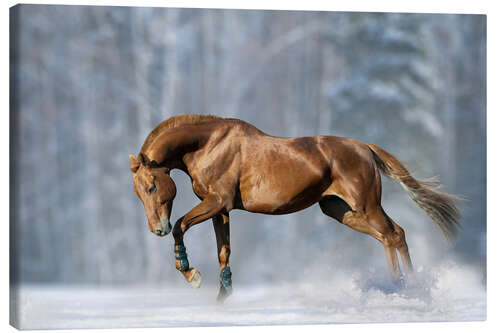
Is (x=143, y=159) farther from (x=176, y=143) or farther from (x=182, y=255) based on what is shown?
(x=182, y=255)

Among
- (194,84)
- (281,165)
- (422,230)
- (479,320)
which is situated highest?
(194,84)

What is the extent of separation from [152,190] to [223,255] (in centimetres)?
97

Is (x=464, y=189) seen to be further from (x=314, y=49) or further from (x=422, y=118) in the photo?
(x=314, y=49)

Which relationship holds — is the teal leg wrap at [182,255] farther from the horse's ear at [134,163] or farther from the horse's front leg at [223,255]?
the horse's ear at [134,163]

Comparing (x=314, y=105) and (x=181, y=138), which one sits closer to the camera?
(x=181, y=138)

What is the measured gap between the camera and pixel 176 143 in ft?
29.6

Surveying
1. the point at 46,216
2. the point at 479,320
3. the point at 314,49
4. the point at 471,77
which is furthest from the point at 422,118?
the point at 46,216

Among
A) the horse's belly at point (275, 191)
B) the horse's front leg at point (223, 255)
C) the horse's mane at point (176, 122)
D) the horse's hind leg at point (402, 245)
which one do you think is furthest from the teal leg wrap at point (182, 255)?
the horse's hind leg at point (402, 245)

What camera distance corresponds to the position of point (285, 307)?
31.2 ft

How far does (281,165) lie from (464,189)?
2031 millimetres

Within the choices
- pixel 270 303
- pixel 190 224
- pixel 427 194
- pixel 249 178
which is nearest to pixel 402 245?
pixel 427 194

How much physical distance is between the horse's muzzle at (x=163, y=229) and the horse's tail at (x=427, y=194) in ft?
7.02

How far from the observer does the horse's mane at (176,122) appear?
903cm

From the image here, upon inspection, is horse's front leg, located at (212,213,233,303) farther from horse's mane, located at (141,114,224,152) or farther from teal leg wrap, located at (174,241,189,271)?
horse's mane, located at (141,114,224,152)
